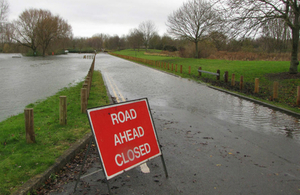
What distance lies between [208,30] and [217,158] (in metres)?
16.6

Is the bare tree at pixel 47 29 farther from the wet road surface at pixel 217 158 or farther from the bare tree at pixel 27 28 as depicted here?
the wet road surface at pixel 217 158

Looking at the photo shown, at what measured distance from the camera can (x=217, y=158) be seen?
4.61 metres

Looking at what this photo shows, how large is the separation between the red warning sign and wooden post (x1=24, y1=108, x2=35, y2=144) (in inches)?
85.1

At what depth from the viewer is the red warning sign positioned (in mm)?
3348

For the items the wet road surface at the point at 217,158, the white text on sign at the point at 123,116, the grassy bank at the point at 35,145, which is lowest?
the wet road surface at the point at 217,158

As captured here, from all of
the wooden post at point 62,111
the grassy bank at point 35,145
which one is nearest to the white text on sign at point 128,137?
the grassy bank at point 35,145

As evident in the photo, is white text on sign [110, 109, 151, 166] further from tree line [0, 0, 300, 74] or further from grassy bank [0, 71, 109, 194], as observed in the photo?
tree line [0, 0, 300, 74]

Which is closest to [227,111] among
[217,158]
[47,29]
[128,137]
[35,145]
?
[217,158]

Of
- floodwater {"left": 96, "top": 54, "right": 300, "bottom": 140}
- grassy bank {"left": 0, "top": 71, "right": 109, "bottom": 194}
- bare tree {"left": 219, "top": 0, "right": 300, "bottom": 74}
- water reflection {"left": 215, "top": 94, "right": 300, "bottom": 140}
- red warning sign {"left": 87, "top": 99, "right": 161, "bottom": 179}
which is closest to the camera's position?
red warning sign {"left": 87, "top": 99, "right": 161, "bottom": 179}

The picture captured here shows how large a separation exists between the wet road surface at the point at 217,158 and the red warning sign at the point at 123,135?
39 cm

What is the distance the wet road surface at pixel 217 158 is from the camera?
3564 millimetres

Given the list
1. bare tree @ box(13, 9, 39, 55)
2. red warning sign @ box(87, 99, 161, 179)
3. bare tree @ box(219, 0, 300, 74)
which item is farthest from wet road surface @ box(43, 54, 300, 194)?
bare tree @ box(13, 9, 39, 55)

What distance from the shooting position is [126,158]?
11.7 ft

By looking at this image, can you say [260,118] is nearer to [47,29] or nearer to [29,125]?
[29,125]
